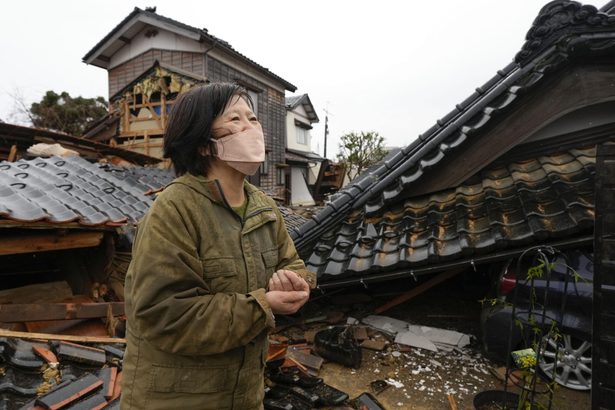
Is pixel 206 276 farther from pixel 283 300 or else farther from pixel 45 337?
pixel 45 337

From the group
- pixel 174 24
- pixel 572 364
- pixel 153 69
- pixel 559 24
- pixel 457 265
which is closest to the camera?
pixel 572 364

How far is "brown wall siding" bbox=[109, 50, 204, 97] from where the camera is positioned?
16.2 metres

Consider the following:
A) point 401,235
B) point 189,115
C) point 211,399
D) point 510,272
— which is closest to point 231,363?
point 211,399

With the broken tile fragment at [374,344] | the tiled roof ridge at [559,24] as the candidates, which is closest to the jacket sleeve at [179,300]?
the broken tile fragment at [374,344]

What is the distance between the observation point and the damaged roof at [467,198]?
375 cm

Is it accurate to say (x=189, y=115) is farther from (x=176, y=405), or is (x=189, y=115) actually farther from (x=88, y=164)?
(x=88, y=164)

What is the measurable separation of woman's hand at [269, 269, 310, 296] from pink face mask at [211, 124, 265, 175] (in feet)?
1.87

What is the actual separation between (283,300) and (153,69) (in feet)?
54.0

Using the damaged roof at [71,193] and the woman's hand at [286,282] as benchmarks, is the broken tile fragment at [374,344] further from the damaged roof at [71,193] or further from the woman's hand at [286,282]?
the damaged roof at [71,193]

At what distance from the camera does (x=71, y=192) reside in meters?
5.87

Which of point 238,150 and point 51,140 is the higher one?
point 51,140

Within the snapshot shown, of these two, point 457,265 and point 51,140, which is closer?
point 457,265

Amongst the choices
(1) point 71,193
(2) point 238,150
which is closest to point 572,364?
(2) point 238,150

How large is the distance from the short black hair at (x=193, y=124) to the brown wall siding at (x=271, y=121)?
17.3 meters
